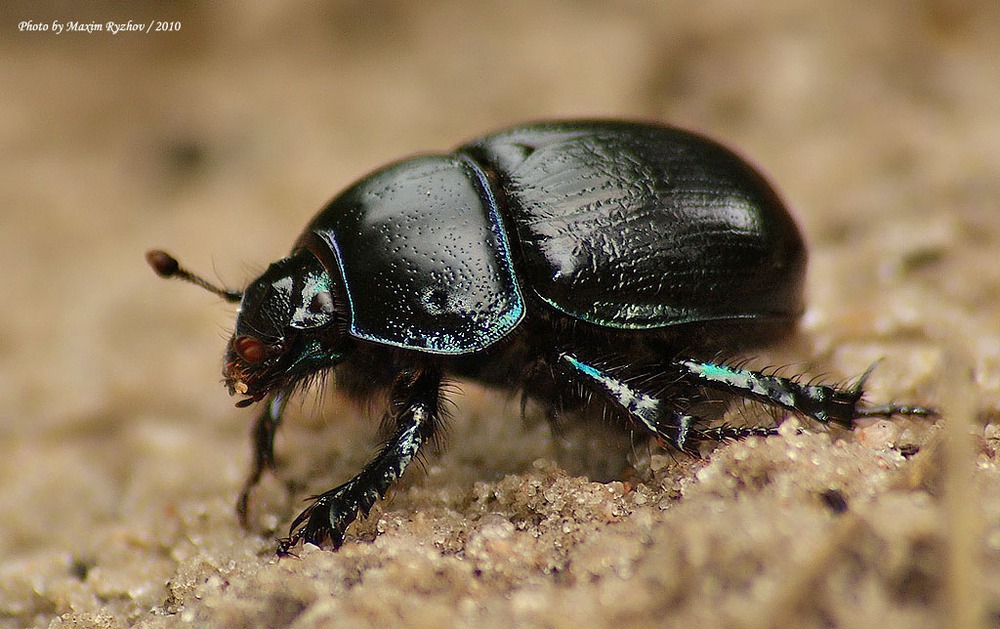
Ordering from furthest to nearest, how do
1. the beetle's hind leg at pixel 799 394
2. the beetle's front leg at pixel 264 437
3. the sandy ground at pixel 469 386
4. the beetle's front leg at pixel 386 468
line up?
1. the beetle's front leg at pixel 264 437
2. the beetle's hind leg at pixel 799 394
3. the beetle's front leg at pixel 386 468
4. the sandy ground at pixel 469 386

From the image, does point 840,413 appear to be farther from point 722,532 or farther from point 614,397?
point 722,532

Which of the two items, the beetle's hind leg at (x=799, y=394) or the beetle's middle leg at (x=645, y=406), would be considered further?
the beetle's hind leg at (x=799, y=394)

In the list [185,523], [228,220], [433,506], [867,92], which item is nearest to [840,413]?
[433,506]

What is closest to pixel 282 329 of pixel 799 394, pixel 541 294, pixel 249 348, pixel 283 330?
pixel 283 330

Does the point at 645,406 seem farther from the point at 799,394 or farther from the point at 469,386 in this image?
the point at 469,386

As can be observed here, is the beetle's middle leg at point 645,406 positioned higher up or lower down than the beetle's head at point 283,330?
lower down

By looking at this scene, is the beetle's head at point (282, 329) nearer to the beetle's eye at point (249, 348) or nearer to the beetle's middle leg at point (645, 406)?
the beetle's eye at point (249, 348)

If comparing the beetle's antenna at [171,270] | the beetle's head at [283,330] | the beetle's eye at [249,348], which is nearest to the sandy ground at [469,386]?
the beetle's antenna at [171,270]

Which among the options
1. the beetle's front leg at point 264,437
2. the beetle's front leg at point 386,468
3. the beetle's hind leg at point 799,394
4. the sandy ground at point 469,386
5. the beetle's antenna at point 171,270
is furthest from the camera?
the beetle's front leg at point 264,437
